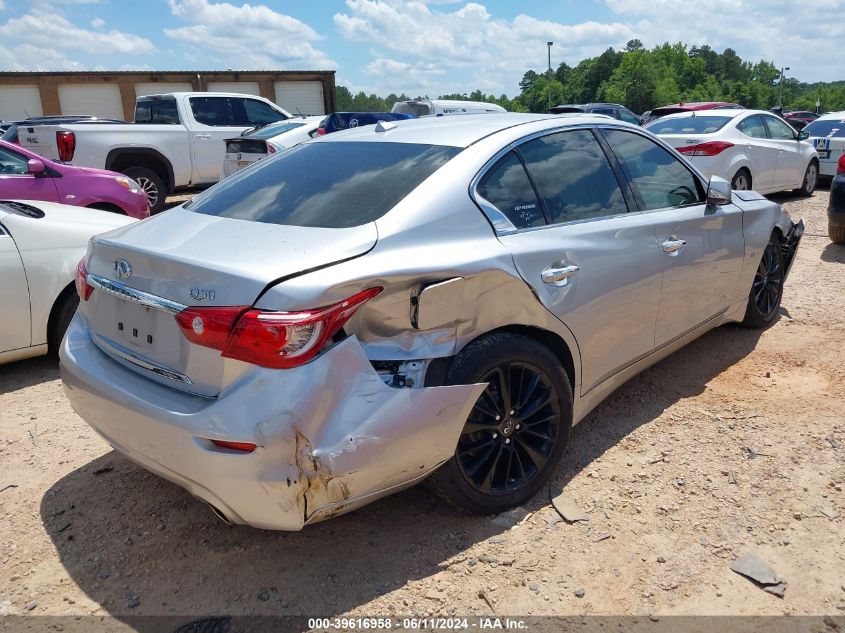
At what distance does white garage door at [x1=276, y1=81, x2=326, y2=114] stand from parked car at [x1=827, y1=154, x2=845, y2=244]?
2813 centimetres

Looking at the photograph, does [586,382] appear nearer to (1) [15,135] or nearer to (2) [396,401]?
(2) [396,401]

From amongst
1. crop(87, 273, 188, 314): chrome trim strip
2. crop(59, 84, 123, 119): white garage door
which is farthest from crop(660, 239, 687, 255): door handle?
crop(59, 84, 123, 119): white garage door

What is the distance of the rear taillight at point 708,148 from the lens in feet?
32.9

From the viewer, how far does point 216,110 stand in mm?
12625

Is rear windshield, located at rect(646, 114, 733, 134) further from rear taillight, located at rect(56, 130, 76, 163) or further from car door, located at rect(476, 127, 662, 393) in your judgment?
rear taillight, located at rect(56, 130, 76, 163)

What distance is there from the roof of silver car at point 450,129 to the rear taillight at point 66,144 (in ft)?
27.3

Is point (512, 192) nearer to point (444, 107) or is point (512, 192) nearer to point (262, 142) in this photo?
point (262, 142)

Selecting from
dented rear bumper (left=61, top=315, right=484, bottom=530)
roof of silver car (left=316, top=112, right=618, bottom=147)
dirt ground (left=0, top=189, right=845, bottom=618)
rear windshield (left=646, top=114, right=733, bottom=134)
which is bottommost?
dirt ground (left=0, top=189, right=845, bottom=618)

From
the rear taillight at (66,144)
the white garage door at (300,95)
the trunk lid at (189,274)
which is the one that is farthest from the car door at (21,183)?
the white garage door at (300,95)

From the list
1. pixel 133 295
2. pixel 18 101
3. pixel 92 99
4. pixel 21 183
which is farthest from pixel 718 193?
pixel 18 101

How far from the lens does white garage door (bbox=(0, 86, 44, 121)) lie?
32219mm

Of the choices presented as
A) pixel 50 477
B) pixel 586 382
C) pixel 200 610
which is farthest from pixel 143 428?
pixel 586 382

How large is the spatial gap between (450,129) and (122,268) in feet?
5.40

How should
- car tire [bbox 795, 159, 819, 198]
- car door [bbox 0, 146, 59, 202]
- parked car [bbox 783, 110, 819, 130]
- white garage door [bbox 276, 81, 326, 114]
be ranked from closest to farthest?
1. car door [bbox 0, 146, 59, 202]
2. car tire [bbox 795, 159, 819, 198]
3. parked car [bbox 783, 110, 819, 130]
4. white garage door [bbox 276, 81, 326, 114]
